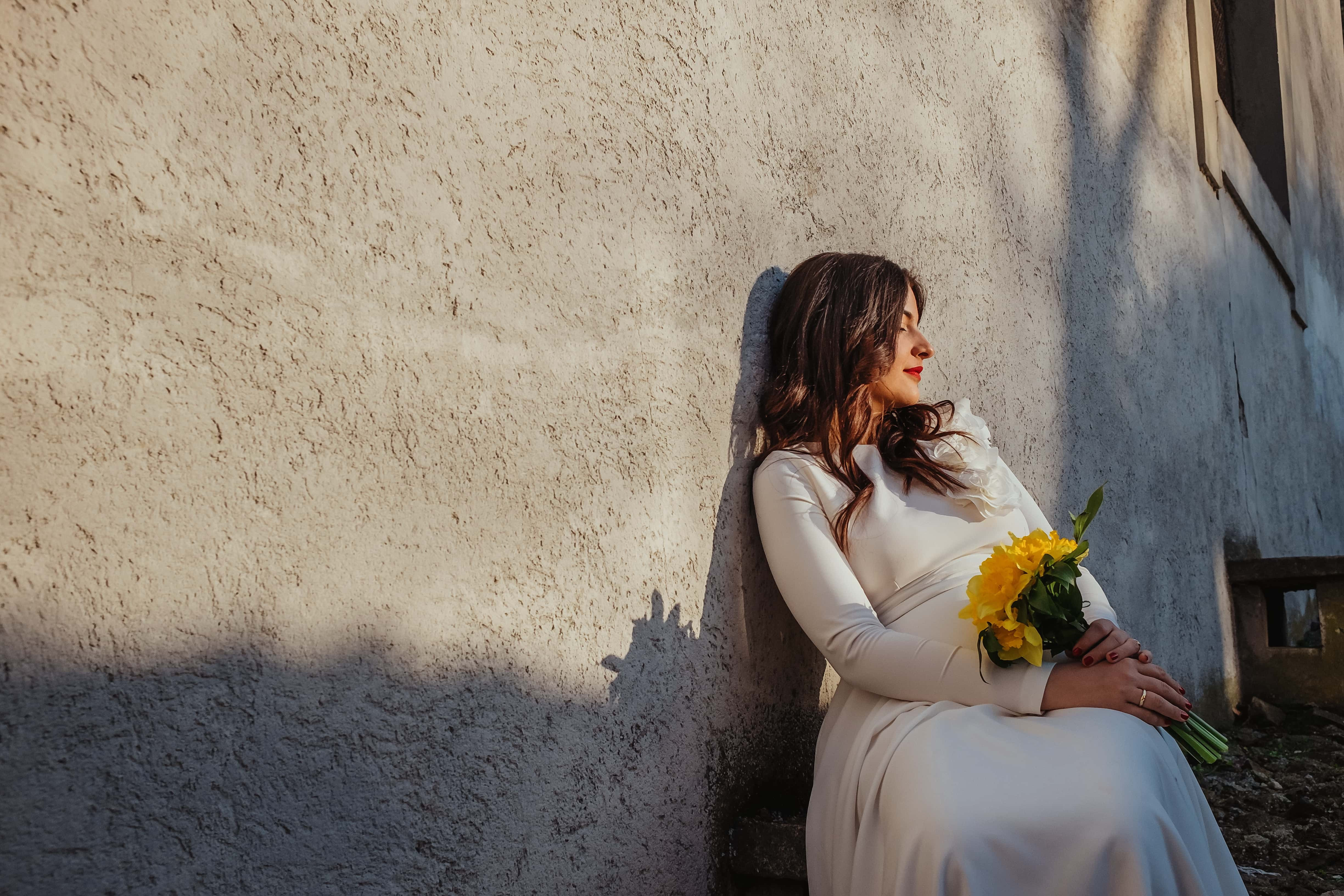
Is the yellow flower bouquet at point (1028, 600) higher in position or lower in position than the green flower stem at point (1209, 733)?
higher

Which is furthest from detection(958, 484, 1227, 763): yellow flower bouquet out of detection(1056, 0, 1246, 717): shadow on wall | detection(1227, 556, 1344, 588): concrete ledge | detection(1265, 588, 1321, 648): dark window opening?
detection(1265, 588, 1321, 648): dark window opening

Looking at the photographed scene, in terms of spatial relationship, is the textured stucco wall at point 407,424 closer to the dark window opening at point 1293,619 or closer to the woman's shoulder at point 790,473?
the woman's shoulder at point 790,473

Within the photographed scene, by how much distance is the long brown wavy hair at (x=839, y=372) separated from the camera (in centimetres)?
249

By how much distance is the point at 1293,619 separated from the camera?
704cm

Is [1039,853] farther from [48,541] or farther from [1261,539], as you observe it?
[1261,539]

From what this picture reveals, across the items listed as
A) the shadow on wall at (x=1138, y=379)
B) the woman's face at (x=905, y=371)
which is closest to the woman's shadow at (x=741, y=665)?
the woman's face at (x=905, y=371)

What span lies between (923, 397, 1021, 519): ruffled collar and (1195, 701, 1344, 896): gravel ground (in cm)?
99

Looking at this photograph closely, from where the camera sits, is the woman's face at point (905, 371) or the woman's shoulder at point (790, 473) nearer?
the woman's shoulder at point (790, 473)

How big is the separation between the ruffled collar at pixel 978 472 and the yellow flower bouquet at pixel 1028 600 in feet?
1.41

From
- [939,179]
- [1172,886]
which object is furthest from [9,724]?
[939,179]

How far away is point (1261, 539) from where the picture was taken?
6.43 meters

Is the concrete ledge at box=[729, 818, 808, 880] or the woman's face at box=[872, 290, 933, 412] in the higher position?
the woman's face at box=[872, 290, 933, 412]

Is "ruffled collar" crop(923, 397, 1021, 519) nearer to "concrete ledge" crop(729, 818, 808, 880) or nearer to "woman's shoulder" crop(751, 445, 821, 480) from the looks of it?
"woman's shoulder" crop(751, 445, 821, 480)

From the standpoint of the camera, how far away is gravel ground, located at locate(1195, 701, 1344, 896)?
118 inches
